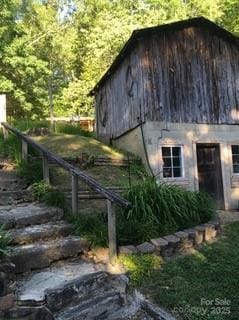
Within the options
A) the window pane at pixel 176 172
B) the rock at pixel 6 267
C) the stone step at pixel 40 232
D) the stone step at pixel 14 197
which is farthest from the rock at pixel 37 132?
the rock at pixel 6 267

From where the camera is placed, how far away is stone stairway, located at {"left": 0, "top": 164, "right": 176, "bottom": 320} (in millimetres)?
4141

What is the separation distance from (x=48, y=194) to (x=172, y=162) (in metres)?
5.35

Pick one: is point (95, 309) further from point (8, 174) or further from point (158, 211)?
point (8, 174)

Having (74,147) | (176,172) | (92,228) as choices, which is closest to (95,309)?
(92,228)

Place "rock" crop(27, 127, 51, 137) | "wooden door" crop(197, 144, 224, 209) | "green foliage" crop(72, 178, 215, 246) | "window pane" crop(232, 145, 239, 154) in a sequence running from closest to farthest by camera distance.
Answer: "green foliage" crop(72, 178, 215, 246) < "wooden door" crop(197, 144, 224, 209) < "window pane" crop(232, 145, 239, 154) < "rock" crop(27, 127, 51, 137)

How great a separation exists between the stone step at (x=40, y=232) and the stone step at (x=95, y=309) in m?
1.51

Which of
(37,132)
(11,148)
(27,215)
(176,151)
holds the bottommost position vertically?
(27,215)

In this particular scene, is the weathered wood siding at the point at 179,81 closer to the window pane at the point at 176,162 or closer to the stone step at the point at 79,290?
the window pane at the point at 176,162

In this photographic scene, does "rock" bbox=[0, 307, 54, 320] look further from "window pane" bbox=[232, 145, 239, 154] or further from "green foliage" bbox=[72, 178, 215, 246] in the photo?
"window pane" bbox=[232, 145, 239, 154]

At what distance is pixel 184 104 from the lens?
1198 cm

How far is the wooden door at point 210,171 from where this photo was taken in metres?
12.3

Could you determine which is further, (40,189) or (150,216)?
(40,189)

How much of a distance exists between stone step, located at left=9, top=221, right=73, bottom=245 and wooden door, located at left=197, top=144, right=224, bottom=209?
23.1 ft

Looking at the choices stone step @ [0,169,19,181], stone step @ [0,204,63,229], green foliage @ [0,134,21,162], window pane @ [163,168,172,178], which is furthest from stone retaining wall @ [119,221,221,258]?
green foliage @ [0,134,21,162]
